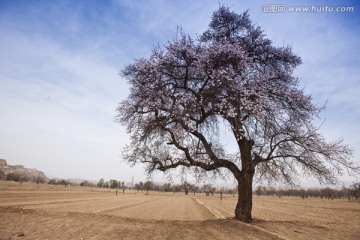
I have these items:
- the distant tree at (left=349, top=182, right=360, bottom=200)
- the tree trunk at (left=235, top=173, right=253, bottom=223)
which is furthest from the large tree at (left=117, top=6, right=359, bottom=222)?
the distant tree at (left=349, top=182, right=360, bottom=200)

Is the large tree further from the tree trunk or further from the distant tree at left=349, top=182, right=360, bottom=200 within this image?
the distant tree at left=349, top=182, right=360, bottom=200

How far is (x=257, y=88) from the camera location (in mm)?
15258

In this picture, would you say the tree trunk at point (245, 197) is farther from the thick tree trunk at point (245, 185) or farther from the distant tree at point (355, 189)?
the distant tree at point (355, 189)

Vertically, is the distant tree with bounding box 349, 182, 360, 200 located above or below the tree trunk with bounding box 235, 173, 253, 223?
above

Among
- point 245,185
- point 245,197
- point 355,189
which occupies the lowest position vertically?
point 245,197

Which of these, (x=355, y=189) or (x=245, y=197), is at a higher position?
(x=355, y=189)

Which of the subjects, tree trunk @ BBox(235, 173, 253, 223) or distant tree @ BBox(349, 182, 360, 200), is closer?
tree trunk @ BBox(235, 173, 253, 223)

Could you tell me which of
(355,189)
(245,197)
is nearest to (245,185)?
(245,197)

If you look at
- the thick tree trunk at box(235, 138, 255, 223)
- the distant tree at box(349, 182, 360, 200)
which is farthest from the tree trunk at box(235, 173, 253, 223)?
the distant tree at box(349, 182, 360, 200)

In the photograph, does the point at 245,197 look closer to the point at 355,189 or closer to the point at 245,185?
the point at 245,185

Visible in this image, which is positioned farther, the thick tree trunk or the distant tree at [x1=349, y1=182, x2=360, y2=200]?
the distant tree at [x1=349, y1=182, x2=360, y2=200]

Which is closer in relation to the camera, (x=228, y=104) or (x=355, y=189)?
(x=228, y=104)

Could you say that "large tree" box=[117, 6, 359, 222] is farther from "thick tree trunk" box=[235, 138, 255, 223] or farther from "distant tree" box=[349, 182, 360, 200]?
"distant tree" box=[349, 182, 360, 200]

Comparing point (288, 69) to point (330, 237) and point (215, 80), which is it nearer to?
point (215, 80)
